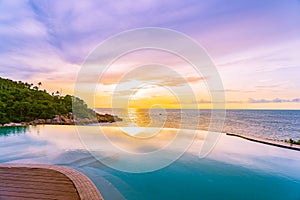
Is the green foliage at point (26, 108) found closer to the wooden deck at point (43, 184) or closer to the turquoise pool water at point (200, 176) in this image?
the turquoise pool water at point (200, 176)

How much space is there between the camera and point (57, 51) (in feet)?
20.3

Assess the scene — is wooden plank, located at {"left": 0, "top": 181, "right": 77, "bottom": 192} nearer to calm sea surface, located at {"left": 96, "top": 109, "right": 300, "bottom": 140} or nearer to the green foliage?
calm sea surface, located at {"left": 96, "top": 109, "right": 300, "bottom": 140}

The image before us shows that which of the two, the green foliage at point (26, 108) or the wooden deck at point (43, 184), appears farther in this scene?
the green foliage at point (26, 108)

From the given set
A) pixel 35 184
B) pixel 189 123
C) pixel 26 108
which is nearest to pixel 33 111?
pixel 26 108

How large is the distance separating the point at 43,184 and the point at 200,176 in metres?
2.70

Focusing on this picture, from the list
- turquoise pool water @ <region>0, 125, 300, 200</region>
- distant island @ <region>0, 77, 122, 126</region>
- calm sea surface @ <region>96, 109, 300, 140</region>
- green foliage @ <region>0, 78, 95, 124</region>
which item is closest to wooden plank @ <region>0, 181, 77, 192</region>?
turquoise pool water @ <region>0, 125, 300, 200</region>

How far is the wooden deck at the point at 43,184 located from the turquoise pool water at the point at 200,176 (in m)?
0.50

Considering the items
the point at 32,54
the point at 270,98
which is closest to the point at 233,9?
the point at 32,54

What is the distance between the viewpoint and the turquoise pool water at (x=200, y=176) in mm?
3027

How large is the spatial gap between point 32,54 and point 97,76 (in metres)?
3.16

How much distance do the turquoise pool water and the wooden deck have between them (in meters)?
0.50

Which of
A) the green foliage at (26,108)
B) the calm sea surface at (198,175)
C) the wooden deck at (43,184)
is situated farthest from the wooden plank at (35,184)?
the green foliage at (26,108)

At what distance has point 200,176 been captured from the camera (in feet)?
12.3

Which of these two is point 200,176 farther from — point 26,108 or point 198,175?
point 26,108
